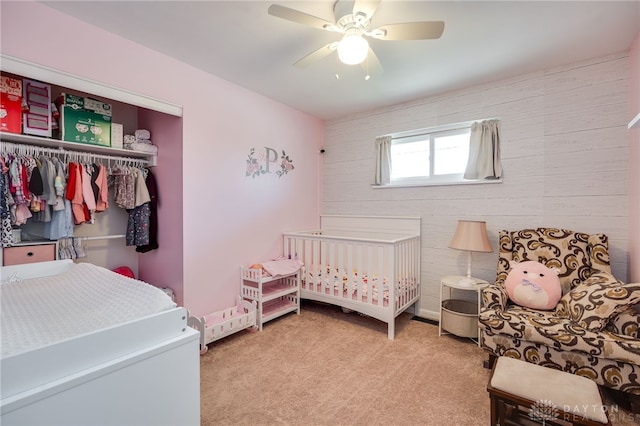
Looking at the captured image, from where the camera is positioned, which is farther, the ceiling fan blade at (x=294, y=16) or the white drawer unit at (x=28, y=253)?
the white drawer unit at (x=28, y=253)

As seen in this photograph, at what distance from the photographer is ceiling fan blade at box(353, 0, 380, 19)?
145 centimetres

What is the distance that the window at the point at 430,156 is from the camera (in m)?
3.03

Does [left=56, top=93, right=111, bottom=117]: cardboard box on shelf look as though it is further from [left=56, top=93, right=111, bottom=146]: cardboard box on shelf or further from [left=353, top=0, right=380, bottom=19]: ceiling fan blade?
[left=353, top=0, right=380, bottom=19]: ceiling fan blade

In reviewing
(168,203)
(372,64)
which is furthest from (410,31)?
(168,203)

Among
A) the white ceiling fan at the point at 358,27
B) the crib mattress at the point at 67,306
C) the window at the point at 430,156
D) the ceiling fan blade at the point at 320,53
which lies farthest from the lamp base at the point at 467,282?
the crib mattress at the point at 67,306

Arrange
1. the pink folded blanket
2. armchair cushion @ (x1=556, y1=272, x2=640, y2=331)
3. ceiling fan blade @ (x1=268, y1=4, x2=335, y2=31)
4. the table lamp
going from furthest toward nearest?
1. the pink folded blanket
2. the table lamp
3. armchair cushion @ (x1=556, y1=272, x2=640, y2=331)
4. ceiling fan blade @ (x1=268, y1=4, x2=335, y2=31)

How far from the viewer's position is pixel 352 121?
12.2 ft

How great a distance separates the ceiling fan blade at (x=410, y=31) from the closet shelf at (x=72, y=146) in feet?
7.28

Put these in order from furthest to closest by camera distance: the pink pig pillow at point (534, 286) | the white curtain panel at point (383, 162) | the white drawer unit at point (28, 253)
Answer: the white curtain panel at point (383, 162)
the pink pig pillow at point (534, 286)
the white drawer unit at point (28, 253)

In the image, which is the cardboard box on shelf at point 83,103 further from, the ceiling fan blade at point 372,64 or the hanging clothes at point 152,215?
the ceiling fan blade at point 372,64


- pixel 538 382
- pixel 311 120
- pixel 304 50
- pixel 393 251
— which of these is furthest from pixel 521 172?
pixel 311 120

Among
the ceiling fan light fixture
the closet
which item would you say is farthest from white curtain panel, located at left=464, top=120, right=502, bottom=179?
the closet

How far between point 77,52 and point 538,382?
3251mm

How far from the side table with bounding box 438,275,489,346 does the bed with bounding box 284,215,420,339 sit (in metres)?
0.37
